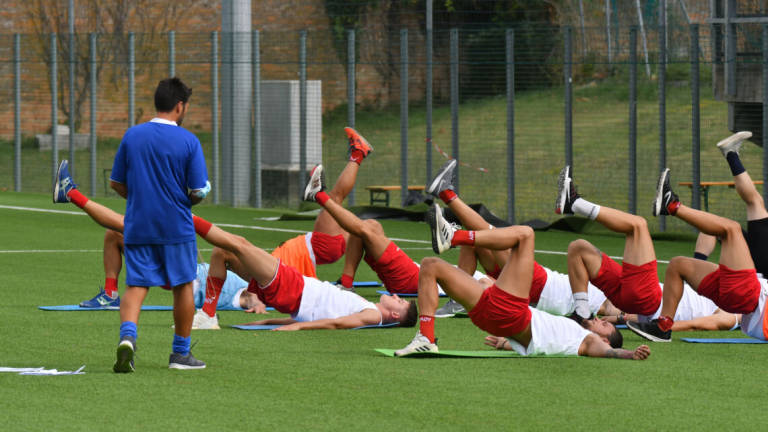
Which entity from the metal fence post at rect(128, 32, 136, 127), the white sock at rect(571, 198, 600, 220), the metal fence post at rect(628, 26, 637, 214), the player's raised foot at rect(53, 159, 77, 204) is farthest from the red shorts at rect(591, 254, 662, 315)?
the metal fence post at rect(128, 32, 136, 127)

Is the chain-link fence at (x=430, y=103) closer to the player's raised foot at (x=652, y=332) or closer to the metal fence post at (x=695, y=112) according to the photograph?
the metal fence post at (x=695, y=112)

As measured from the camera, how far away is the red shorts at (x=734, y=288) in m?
9.21

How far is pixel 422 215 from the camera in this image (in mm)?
19578

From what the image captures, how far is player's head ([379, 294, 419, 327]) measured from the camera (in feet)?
32.5

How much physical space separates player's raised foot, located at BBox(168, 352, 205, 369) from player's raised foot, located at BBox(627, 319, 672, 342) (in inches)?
135

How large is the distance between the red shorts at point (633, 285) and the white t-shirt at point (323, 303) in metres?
1.84

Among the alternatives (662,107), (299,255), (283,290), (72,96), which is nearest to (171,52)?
(72,96)

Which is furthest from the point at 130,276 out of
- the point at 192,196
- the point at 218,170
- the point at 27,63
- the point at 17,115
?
the point at 27,63

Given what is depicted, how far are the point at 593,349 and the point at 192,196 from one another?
2879 millimetres

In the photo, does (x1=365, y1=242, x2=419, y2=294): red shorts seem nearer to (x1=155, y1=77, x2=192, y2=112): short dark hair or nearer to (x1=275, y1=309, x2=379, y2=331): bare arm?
(x1=275, y1=309, x2=379, y2=331): bare arm

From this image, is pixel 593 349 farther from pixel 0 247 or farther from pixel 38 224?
pixel 38 224

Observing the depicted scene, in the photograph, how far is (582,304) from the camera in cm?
967

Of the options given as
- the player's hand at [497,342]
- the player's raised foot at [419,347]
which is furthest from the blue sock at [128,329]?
the player's hand at [497,342]

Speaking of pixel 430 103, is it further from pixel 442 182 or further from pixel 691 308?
pixel 442 182
